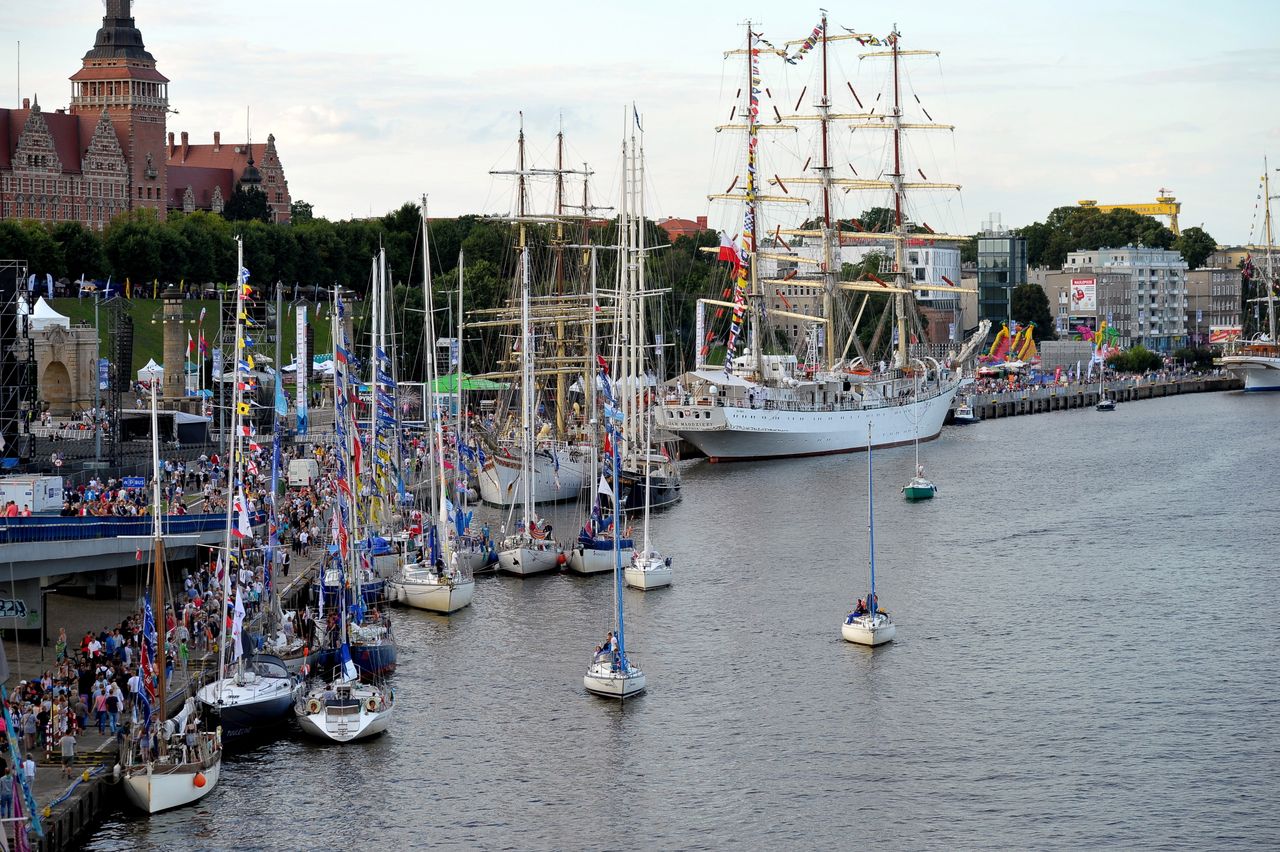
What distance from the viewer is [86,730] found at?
1406 inches

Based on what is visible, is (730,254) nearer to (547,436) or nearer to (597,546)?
(547,436)

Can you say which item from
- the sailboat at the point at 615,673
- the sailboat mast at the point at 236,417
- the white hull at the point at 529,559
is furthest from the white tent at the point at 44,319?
the sailboat at the point at 615,673

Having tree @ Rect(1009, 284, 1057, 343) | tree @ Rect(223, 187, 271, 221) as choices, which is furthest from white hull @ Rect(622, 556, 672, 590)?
tree @ Rect(1009, 284, 1057, 343)

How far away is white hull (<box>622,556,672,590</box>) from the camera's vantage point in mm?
56719

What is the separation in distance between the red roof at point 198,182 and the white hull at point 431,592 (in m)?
121

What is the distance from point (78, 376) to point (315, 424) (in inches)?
454

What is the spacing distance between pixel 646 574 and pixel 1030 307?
145 metres

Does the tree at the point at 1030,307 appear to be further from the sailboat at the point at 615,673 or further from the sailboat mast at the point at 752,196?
the sailboat at the point at 615,673

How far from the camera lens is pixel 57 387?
85812 mm

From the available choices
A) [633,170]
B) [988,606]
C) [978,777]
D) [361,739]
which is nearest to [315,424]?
[633,170]

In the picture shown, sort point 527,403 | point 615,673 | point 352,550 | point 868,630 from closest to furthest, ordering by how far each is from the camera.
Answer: point 615,673 → point 352,550 → point 868,630 → point 527,403

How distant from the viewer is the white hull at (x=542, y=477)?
7306cm

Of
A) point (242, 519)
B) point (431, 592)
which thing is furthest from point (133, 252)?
point (242, 519)

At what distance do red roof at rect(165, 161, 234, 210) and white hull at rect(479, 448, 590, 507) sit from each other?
329 feet
